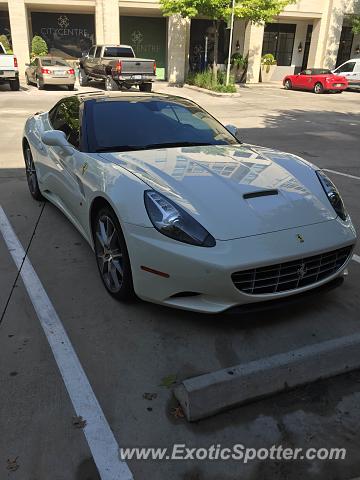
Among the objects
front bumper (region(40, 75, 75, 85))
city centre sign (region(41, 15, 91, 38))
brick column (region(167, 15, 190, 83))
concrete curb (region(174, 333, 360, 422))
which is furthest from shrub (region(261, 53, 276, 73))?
concrete curb (region(174, 333, 360, 422))

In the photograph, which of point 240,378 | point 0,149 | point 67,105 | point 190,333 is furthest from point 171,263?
point 0,149

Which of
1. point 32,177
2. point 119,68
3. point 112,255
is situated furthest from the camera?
point 119,68

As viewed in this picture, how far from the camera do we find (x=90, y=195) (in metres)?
3.56

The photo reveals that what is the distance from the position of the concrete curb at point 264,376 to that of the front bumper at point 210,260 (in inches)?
16.9

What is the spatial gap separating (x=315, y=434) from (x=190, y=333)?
1060 millimetres

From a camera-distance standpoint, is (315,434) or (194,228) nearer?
(315,434)

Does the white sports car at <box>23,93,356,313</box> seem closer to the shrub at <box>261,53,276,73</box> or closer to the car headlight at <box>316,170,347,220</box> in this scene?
the car headlight at <box>316,170,347,220</box>

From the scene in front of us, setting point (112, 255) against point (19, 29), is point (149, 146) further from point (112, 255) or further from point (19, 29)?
point (19, 29)

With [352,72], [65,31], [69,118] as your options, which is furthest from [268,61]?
[69,118]

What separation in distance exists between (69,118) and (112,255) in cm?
190

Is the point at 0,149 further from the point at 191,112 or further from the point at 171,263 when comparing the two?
the point at 171,263

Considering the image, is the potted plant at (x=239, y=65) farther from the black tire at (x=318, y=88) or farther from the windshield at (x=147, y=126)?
the windshield at (x=147, y=126)

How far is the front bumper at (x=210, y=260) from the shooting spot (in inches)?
107

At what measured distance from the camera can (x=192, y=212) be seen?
115 inches
